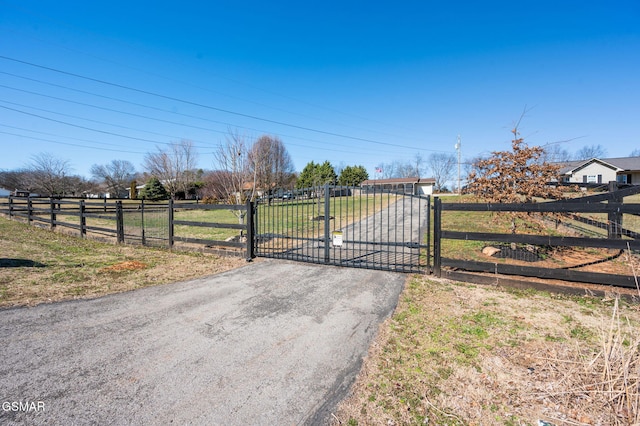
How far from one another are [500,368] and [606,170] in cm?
4644

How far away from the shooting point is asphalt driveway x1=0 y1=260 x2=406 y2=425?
2.07 m

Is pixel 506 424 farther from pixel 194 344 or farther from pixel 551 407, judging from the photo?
pixel 194 344

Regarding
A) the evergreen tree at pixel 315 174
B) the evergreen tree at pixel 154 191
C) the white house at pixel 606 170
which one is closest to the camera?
the white house at pixel 606 170

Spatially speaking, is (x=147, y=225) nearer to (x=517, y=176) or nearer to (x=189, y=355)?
(x=189, y=355)

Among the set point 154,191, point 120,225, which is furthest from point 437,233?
point 154,191

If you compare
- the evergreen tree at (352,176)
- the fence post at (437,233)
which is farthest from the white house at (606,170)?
the fence post at (437,233)

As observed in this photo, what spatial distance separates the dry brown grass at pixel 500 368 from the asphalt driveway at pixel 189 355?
12.1 inches

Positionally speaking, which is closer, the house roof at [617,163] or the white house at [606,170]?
the house roof at [617,163]

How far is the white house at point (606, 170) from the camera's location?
109ft

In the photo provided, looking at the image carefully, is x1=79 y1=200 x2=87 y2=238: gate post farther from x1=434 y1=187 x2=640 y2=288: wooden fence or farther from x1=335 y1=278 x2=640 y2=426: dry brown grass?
x1=434 y1=187 x2=640 y2=288: wooden fence

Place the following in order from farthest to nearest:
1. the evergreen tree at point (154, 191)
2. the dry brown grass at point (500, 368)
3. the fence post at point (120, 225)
Answer: the evergreen tree at point (154, 191) → the fence post at point (120, 225) → the dry brown grass at point (500, 368)


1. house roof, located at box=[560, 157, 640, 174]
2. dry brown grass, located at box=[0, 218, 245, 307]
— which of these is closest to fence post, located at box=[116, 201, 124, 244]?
dry brown grass, located at box=[0, 218, 245, 307]

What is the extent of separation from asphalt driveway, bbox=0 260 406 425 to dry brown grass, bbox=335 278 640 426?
1.01ft

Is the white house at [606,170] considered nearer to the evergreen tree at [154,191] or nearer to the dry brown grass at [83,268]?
the dry brown grass at [83,268]
